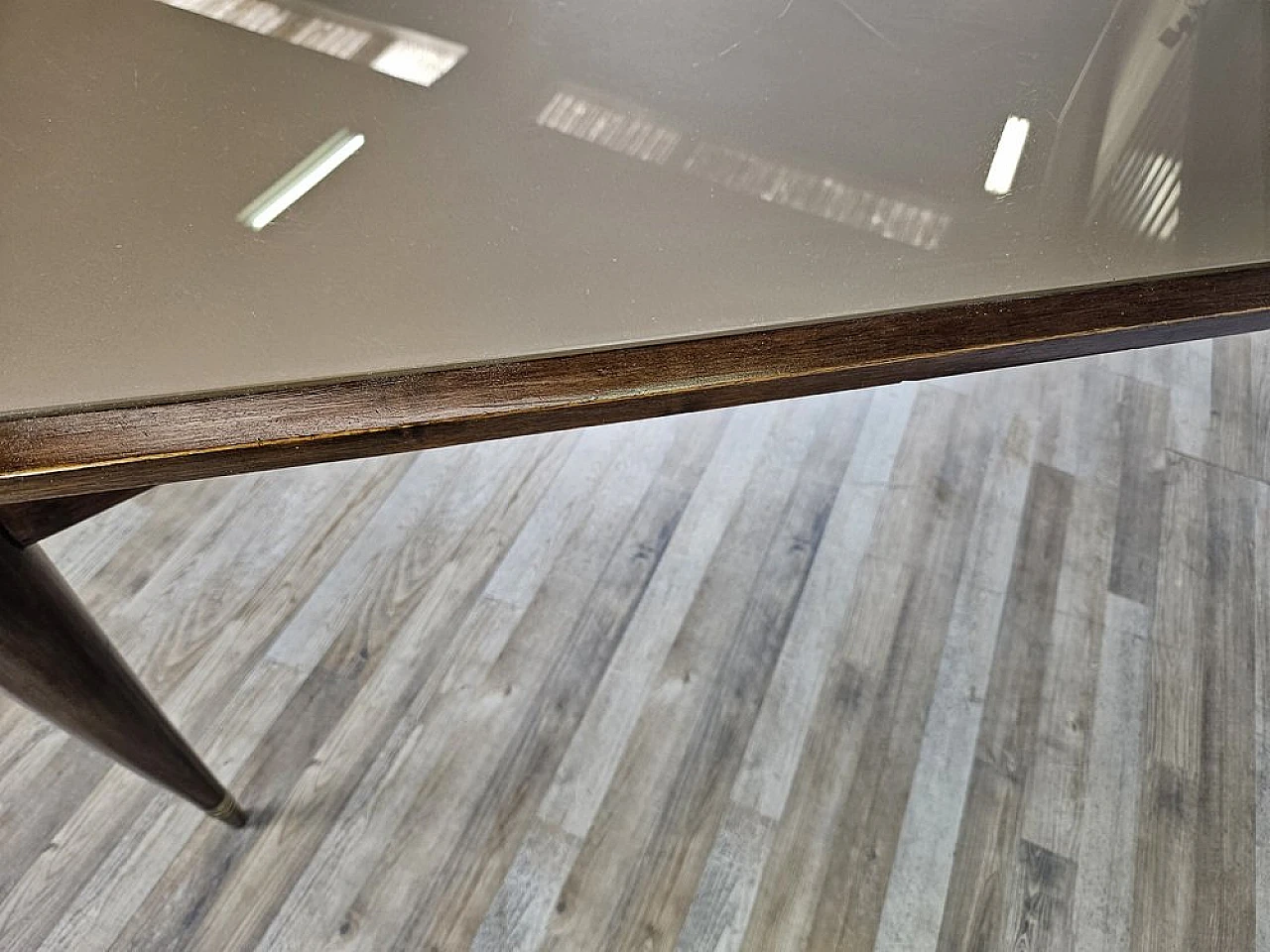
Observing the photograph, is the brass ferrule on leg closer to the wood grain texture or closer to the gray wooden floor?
the gray wooden floor

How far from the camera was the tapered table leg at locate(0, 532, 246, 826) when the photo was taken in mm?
605

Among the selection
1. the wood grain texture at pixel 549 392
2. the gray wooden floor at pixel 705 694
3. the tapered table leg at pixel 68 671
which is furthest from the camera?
the gray wooden floor at pixel 705 694

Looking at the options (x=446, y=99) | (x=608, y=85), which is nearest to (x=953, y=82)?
(x=608, y=85)

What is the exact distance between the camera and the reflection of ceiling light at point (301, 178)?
55 centimetres

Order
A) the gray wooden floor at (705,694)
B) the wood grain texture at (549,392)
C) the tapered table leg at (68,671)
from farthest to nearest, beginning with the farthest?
the gray wooden floor at (705,694) < the tapered table leg at (68,671) < the wood grain texture at (549,392)

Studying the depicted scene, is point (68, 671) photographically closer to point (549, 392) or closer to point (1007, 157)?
point (549, 392)

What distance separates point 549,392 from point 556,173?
0.52 feet

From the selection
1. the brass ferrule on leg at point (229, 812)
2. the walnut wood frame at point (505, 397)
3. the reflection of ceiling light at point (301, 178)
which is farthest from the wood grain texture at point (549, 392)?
the brass ferrule on leg at point (229, 812)

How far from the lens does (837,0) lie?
0.72m

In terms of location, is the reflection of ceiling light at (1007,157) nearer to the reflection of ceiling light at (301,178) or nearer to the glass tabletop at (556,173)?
the glass tabletop at (556,173)

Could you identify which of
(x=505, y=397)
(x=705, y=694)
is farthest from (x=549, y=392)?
(x=705, y=694)

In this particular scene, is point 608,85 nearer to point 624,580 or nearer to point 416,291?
point 416,291

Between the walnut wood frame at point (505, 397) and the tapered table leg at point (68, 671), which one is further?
the tapered table leg at point (68, 671)

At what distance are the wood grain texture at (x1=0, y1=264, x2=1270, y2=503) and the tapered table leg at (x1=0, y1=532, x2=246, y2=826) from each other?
6.0 inches
